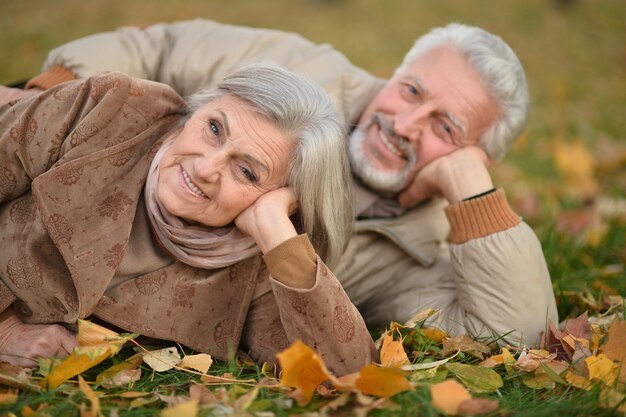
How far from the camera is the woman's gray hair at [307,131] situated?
103 inches

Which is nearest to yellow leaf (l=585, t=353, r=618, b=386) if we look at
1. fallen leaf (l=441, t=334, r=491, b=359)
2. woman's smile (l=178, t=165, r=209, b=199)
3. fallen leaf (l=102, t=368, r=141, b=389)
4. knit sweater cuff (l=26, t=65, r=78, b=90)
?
fallen leaf (l=441, t=334, r=491, b=359)

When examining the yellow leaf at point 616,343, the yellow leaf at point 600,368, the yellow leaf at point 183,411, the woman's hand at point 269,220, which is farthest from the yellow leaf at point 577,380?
the yellow leaf at point 183,411

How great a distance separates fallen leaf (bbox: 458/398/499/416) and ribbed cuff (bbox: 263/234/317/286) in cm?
68

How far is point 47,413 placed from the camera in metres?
2.07

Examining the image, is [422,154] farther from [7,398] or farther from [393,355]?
[7,398]

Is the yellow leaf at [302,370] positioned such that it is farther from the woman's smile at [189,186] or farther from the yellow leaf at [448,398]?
the woman's smile at [189,186]

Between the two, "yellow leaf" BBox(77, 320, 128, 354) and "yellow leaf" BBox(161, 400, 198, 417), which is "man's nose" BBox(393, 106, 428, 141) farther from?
"yellow leaf" BBox(161, 400, 198, 417)

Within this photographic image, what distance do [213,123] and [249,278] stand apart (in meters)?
0.68

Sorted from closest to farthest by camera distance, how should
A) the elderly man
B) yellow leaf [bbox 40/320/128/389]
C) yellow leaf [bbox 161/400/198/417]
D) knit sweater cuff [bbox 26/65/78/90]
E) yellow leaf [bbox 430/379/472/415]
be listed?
yellow leaf [bbox 161/400/198/417], yellow leaf [bbox 430/379/472/415], yellow leaf [bbox 40/320/128/389], the elderly man, knit sweater cuff [bbox 26/65/78/90]

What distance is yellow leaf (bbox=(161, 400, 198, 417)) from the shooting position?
2.00 m

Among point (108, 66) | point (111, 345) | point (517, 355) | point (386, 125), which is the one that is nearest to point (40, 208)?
point (111, 345)

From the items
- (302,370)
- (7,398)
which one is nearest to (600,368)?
(302,370)

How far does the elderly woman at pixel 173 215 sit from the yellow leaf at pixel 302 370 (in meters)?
0.25

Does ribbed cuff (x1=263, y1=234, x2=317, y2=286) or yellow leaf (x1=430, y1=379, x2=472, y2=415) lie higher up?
ribbed cuff (x1=263, y1=234, x2=317, y2=286)
